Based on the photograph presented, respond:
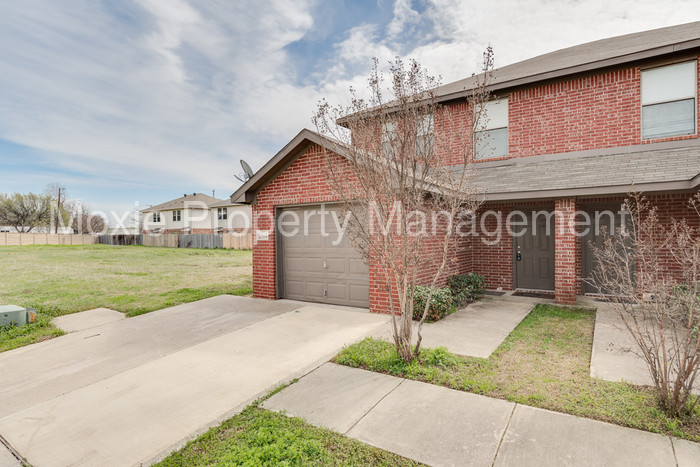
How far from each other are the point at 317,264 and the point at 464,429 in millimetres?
5745

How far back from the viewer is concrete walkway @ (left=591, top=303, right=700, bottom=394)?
409cm

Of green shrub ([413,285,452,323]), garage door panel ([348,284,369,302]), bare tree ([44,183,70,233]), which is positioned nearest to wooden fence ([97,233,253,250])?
bare tree ([44,183,70,233])

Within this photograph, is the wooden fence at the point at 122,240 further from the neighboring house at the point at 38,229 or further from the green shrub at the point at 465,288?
the green shrub at the point at 465,288

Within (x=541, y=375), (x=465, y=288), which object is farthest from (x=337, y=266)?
(x=541, y=375)

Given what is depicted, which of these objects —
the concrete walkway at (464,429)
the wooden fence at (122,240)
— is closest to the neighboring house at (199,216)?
the wooden fence at (122,240)

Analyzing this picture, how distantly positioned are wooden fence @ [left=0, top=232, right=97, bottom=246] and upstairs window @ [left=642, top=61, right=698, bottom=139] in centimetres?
5426

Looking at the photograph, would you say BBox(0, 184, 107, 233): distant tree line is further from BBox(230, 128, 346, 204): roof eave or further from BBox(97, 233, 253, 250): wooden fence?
BBox(230, 128, 346, 204): roof eave

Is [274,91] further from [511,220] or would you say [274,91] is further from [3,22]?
[511,220]

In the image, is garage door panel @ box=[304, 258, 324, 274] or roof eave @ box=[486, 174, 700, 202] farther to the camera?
garage door panel @ box=[304, 258, 324, 274]

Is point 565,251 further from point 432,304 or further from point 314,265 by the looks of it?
point 314,265

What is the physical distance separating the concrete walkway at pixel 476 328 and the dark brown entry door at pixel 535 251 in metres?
1.55

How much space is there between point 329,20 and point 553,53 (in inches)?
314

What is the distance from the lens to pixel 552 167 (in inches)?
357

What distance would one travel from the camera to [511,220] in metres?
9.96
